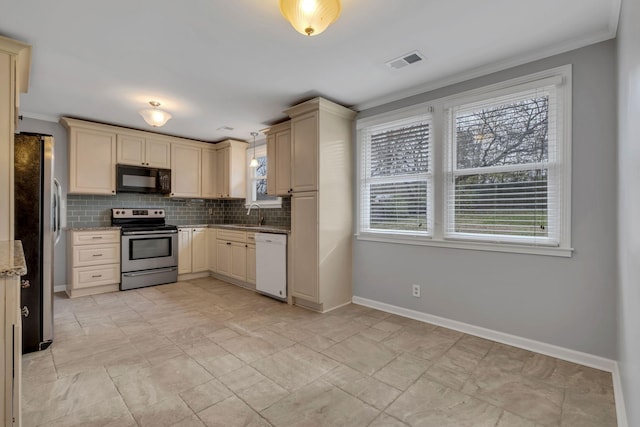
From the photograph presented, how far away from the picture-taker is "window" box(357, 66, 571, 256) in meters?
2.39

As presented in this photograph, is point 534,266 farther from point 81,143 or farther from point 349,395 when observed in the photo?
point 81,143

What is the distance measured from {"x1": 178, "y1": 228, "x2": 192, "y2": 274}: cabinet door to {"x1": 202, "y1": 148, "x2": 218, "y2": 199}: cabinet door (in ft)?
2.55

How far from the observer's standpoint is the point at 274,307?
363cm

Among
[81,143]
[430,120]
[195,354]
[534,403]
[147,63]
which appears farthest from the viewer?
[81,143]

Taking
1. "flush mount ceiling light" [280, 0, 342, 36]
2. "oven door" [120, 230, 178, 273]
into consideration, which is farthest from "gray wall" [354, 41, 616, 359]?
"oven door" [120, 230, 178, 273]

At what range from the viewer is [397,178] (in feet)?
11.0

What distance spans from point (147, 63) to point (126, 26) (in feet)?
1.72

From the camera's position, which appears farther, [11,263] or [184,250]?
[184,250]

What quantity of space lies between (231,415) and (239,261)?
2.97 meters

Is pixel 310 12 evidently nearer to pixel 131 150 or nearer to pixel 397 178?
pixel 397 178

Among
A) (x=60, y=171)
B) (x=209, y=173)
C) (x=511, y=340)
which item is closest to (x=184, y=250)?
(x=209, y=173)

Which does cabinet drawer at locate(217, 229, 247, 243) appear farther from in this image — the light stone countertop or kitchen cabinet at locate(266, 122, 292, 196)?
the light stone countertop

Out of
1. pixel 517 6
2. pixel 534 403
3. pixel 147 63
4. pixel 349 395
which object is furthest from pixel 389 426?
pixel 147 63

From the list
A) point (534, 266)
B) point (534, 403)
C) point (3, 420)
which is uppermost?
point (534, 266)
